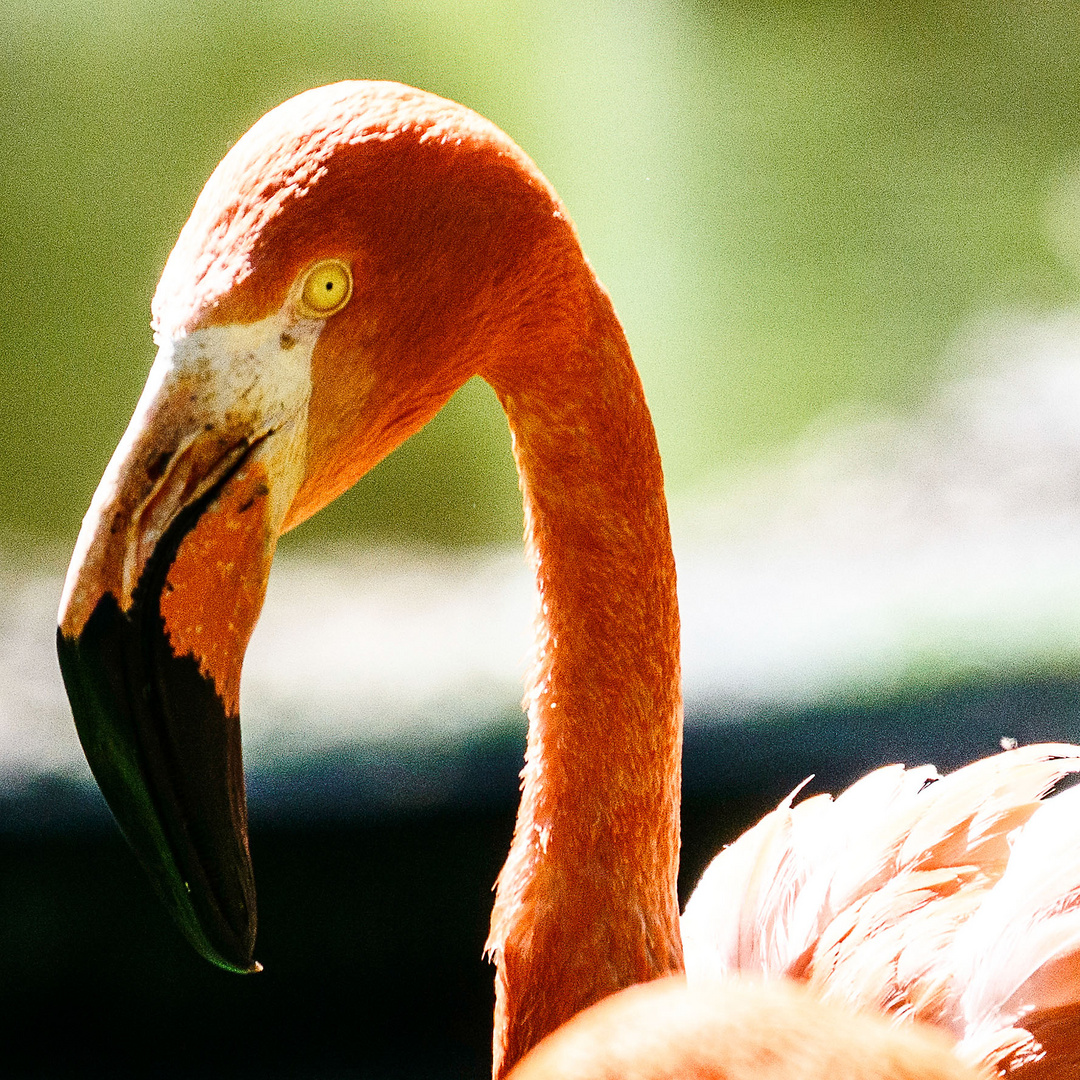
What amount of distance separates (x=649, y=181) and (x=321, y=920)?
40.5 inches

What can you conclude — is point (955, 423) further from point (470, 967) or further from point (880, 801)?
point (470, 967)

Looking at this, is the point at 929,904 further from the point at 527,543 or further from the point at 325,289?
the point at 325,289

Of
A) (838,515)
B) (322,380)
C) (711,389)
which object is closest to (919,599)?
(838,515)

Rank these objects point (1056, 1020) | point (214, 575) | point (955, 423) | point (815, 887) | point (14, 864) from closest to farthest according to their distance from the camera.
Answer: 1. point (214, 575)
2. point (1056, 1020)
3. point (815, 887)
4. point (14, 864)
5. point (955, 423)

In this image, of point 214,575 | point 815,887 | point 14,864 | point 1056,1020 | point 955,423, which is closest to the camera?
point 214,575

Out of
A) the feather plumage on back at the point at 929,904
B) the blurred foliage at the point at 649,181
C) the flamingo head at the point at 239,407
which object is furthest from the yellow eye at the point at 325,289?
the blurred foliage at the point at 649,181

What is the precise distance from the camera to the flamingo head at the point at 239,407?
638 mm

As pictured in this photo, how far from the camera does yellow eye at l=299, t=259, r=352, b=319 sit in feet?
2.15

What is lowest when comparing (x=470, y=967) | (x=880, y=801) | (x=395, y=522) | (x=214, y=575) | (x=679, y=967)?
(x=470, y=967)

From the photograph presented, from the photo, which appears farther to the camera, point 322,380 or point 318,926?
point 318,926

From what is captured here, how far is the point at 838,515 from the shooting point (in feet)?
5.37

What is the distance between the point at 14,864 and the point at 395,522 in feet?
2.13

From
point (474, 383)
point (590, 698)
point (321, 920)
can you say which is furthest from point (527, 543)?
point (321, 920)

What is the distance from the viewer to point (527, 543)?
883mm
